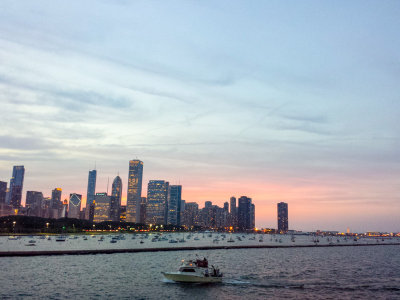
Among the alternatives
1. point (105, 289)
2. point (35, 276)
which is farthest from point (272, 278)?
point (35, 276)

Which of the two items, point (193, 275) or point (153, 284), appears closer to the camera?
point (193, 275)

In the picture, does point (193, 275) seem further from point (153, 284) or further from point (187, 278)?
point (153, 284)

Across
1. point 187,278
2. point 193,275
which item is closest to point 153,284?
point 187,278

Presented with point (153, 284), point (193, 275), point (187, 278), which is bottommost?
point (153, 284)

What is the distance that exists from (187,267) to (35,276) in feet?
108

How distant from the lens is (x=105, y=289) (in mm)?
63469

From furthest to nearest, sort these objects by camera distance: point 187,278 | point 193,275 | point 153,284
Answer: point 153,284, point 187,278, point 193,275

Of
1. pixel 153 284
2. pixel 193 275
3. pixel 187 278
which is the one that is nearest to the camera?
pixel 193 275

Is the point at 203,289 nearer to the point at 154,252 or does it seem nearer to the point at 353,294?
the point at 353,294

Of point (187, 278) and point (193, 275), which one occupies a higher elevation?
point (193, 275)

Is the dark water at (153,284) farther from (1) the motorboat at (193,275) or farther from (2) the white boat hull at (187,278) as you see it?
(1) the motorboat at (193,275)

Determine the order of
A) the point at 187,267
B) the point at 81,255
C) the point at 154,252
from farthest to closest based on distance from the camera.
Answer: the point at 154,252 < the point at 81,255 < the point at 187,267

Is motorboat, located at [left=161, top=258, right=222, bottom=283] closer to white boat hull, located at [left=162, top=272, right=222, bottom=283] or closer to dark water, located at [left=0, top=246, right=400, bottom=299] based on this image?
white boat hull, located at [left=162, top=272, right=222, bottom=283]

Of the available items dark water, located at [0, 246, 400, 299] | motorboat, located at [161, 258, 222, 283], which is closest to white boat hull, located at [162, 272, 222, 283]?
motorboat, located at [161, 258, 222, 283]
